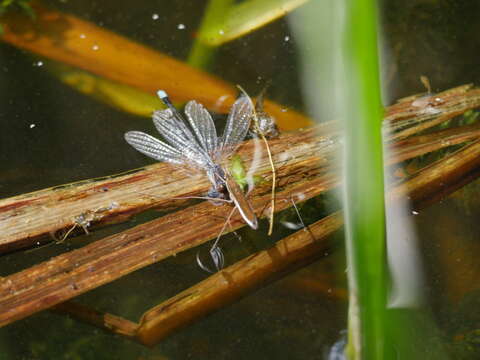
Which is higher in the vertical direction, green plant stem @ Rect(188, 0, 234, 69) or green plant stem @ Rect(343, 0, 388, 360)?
green plant stem @ Rect(188, 0, 234, 69)

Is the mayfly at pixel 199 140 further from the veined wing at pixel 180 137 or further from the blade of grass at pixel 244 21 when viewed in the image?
the blade of grass at pixel 244 21

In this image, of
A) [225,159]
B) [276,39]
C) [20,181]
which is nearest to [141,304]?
[225,159]

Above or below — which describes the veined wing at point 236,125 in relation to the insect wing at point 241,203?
above

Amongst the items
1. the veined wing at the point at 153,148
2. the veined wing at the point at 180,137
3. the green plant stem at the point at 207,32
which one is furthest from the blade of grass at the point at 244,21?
the veined wing at the point at 153,148

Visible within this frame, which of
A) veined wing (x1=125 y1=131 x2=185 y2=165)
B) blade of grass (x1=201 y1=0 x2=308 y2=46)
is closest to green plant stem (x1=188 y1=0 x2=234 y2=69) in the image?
blade of grass (x1=201 y1=0 x2=308 y2=46)

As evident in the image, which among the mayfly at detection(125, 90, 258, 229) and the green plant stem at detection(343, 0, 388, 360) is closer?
the green plant stem at detection(343, 0, 388, 360)

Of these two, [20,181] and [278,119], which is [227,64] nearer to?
[278,119]

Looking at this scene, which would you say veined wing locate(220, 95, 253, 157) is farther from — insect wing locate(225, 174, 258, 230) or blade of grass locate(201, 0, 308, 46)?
blade of grass locate(201, 0, 308, 46)
